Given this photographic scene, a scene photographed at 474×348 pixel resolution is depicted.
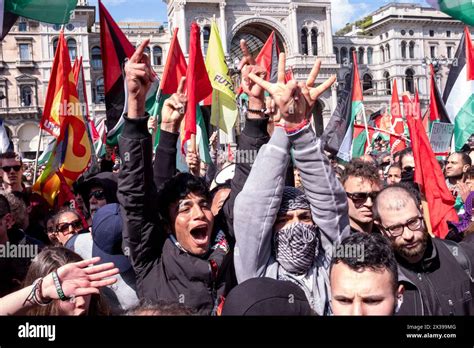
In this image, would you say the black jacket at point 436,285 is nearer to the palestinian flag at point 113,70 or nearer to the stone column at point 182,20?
the palestinian flag at point 113,70

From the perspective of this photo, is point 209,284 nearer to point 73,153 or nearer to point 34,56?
point 73,153

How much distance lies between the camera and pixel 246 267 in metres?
2.60

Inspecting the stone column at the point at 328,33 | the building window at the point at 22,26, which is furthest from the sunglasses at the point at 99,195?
the stone column at the point at 328,33

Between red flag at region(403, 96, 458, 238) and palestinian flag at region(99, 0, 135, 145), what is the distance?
102 inches

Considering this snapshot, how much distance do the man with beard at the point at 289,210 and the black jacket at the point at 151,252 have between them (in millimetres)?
174

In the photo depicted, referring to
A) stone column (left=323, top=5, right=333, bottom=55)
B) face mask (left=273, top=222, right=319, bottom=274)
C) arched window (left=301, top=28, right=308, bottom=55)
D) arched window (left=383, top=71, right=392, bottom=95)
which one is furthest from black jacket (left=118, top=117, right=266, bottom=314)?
arched window (left=383, top=71, right=392, bottom=95)

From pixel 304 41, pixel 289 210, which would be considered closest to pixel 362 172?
pixel 289 210

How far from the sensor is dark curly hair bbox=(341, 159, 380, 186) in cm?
346

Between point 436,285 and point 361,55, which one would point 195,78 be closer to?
point 436,285

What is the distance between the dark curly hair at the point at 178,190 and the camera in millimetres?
2881

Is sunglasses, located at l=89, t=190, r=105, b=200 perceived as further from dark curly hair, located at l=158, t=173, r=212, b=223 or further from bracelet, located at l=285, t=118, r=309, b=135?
bracelet, located at l=285, t=118, r=309, b=135

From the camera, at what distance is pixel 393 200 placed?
112 inches

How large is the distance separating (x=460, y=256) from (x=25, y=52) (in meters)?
41.5

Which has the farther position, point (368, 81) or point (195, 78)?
point (368, 81)
